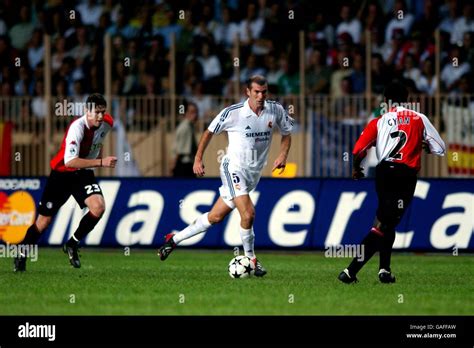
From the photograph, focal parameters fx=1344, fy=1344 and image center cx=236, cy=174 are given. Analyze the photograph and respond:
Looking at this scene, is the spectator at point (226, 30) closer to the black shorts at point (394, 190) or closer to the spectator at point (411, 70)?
the spectator at point (411, 70)

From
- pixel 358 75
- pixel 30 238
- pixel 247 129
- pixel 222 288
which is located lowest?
pixel 222 288

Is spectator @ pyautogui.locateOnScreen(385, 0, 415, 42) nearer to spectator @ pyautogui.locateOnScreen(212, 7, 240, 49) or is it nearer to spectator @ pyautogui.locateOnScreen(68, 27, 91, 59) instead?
spectator @ pyautogui.locateOnScreen(212, 7, 240, 49)

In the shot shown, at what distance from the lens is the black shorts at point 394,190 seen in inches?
600

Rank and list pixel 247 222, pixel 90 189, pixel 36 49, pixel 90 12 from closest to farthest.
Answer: pixel 247 222, pixel 90 189, pixel 36 49, pixel 90 12

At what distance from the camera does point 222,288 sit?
49.2 ft

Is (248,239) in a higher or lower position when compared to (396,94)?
lower

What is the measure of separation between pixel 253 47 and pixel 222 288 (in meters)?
11.2

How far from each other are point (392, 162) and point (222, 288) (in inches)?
95.1

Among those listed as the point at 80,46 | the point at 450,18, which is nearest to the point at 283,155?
the point at 450,18

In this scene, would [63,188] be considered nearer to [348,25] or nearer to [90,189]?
[90,189]

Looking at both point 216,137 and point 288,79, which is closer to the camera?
point 216,137

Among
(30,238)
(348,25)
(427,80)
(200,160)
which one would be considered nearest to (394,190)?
(200,160)

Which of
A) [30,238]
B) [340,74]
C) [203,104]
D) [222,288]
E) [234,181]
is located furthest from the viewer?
[340,74]

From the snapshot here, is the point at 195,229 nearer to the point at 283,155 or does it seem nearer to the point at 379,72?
the point at 283,155
